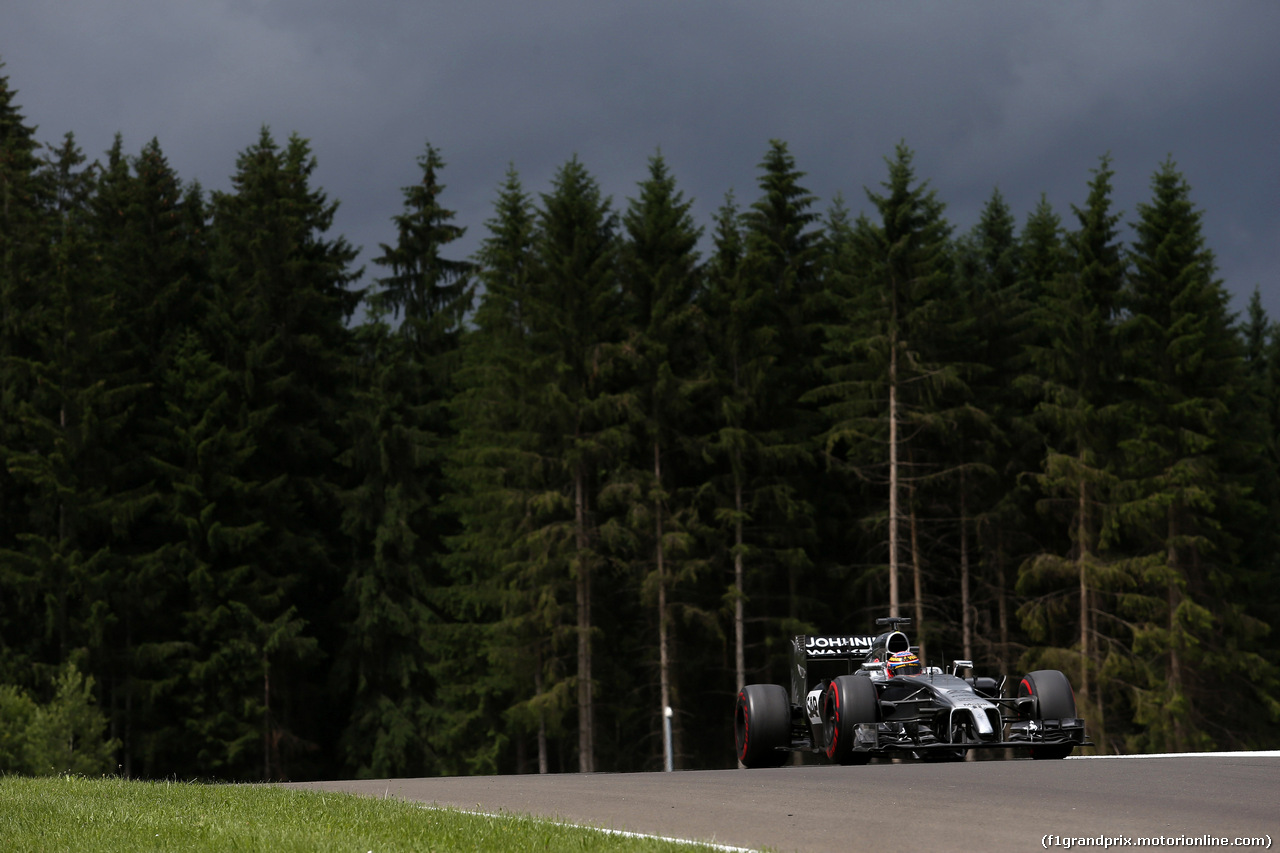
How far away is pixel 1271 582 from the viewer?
153 feet

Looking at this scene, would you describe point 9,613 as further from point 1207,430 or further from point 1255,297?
point 1255,297

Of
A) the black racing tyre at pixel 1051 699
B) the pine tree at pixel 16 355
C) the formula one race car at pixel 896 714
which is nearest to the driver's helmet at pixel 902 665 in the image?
the formula one race car at pixel 896 714

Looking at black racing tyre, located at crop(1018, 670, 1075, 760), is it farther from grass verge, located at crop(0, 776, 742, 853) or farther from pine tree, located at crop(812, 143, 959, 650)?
pine tree, located at crop(812, 143, 959, 650)

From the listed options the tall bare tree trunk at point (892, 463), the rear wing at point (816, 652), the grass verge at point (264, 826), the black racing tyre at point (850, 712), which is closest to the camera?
the grass verge at point (264, 826)

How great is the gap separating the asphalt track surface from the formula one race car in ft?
1.63

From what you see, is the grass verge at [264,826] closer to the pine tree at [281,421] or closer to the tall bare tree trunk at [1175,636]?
the tall bare tree trunk at [1175,636]

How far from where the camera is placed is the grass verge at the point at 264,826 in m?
8.58

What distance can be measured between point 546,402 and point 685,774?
25664 mm

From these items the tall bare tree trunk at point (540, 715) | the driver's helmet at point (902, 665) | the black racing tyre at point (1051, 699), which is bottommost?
the tall bare tree trunk at point (540, 715)

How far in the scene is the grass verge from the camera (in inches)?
338

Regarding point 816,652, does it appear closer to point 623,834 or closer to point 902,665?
point 902,665

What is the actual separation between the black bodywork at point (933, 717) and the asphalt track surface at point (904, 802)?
0.46 metres

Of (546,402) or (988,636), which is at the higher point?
(546,402)

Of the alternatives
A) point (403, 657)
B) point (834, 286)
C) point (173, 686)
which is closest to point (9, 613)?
point (173, 686)
